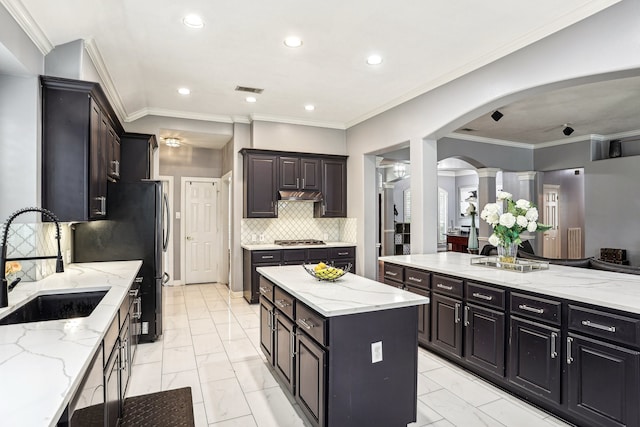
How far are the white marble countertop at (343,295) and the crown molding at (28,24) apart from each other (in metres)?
2.50

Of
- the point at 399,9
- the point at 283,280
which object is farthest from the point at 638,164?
the point at 283,280

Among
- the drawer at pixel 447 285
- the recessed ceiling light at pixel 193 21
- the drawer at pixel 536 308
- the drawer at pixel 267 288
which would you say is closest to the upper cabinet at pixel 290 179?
the drawer at pixel 267 288

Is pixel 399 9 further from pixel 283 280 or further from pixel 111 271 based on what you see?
pixel 111 271

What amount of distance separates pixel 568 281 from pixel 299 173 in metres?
4.03

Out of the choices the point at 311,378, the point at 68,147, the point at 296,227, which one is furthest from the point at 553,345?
the point at 296,227

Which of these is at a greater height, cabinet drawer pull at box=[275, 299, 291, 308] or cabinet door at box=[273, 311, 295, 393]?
cabinet drawer pull at box=[275, 299, 291, 308]

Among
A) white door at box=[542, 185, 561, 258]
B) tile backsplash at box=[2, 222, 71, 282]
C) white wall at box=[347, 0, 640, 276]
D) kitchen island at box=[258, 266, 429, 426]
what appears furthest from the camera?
white door at box=[542, 185, 561, 258]

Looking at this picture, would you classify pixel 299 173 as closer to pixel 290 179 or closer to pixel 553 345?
pixel 290 179

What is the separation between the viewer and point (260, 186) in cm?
558

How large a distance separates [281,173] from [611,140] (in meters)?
6.41

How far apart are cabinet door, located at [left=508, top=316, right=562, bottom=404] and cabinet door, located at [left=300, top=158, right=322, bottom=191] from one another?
3.84 metres

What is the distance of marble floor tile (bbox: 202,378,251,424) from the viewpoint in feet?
8.23

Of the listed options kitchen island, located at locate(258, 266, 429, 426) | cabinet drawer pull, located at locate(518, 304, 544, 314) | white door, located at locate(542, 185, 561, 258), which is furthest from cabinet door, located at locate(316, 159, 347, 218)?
white door, located at locate(542, 185, 561, 258)

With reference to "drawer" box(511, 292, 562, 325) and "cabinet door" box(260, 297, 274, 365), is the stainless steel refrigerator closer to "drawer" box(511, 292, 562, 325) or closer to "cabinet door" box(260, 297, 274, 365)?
"cabinet door" box(260, 297, 274, 365)
